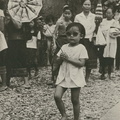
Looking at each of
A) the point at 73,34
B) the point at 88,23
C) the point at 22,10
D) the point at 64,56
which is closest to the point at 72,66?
the point at 64,56

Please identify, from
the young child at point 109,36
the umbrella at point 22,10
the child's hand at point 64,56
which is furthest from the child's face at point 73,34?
the young child at point 109,36

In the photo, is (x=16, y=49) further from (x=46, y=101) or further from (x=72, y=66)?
(x=72, y=66)

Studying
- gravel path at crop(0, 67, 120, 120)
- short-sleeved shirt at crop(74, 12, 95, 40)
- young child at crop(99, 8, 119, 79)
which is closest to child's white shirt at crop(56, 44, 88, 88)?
gravel path at crop(0, 67, 120, 120)

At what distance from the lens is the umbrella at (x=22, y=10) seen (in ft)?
24.5

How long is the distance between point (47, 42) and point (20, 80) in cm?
299

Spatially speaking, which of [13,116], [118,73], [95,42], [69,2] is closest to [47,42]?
[118,73]

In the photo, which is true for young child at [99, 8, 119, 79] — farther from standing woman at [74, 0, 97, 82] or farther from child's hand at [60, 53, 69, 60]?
child's hand at [60, 53, 69, 60]

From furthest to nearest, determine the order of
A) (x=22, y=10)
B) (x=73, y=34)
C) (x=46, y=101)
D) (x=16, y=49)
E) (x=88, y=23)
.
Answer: (x=88, y=23) < (x=16, y=49) < (x=22, y=10) < (x=46, y=101) < (x=73, y=34)

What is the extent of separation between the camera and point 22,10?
7496 millimetres

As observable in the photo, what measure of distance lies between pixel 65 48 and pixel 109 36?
5021 millimetres

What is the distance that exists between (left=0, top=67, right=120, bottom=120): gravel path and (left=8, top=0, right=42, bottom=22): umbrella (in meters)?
1.51

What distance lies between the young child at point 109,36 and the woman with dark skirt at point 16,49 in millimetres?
2451

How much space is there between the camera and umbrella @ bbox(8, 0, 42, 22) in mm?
7477

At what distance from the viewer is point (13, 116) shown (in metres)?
5.96
